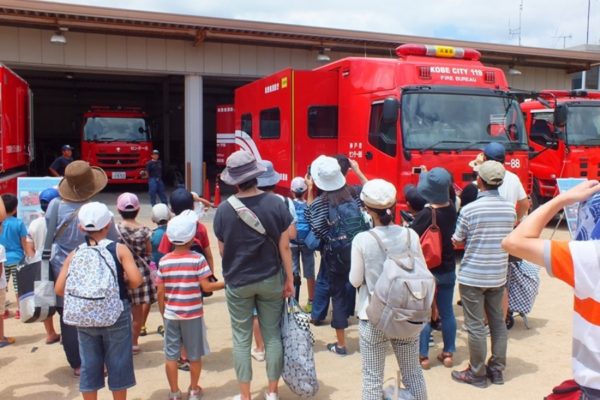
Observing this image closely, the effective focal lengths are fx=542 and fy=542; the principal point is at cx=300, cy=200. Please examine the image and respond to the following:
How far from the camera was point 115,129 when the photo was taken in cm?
1827

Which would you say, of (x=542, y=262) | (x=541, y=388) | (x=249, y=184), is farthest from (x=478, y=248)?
(x=542, y=262)

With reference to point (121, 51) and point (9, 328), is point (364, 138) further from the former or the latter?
point (121, 51)

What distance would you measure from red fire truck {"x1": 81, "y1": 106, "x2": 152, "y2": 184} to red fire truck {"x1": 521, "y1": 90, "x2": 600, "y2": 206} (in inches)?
468

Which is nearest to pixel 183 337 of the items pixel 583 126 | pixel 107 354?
pixel 107 354

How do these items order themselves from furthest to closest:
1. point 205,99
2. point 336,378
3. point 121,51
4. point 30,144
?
1. point 205,99
2. point 121,51
3. point 30,144
4. point 336,378

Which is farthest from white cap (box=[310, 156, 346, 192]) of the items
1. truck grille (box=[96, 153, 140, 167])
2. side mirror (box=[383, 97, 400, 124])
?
truck grille (box=[96, 153, 140, 167])

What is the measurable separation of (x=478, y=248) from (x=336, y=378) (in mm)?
1505

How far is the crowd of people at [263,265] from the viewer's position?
335cm

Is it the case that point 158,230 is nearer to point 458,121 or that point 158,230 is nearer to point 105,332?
point 105,332

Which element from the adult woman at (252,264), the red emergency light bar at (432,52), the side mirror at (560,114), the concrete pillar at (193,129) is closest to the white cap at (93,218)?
the adult woman at (252,264)

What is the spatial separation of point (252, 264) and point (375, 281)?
82 centimetres

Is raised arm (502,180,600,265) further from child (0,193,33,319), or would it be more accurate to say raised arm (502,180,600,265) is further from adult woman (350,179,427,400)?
child (0,193,33,319)

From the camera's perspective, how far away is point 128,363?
346 cm

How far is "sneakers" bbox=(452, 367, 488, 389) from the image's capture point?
413cm
